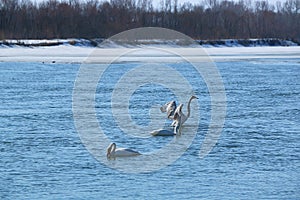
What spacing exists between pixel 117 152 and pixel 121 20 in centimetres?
5316

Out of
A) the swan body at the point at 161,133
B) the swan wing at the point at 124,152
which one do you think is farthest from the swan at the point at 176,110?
the swan wing at the point at 124,152

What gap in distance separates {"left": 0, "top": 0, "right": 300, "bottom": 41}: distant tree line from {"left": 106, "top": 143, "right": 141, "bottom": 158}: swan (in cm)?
3809

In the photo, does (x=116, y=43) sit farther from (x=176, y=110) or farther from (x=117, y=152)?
(x=117, y=152)

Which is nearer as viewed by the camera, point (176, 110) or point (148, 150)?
point (148, 150)

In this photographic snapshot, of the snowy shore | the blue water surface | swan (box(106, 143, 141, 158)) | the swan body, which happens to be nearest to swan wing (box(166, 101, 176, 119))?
the blue water surface

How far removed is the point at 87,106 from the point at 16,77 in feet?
25.5

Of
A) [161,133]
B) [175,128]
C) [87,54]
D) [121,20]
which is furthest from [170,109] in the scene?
[121,20]

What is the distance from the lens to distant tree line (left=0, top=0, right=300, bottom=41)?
55.8 m

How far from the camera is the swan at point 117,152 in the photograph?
37.3 feet

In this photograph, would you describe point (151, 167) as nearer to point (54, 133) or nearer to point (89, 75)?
point (54, 133)

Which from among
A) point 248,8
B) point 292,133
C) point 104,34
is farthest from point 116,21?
point 292,133

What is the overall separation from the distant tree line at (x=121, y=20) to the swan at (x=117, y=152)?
125ft

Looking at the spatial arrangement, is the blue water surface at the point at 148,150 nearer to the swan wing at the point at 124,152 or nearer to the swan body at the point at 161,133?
the swan body at the point at 161,133

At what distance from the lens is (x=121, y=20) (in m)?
64.1
